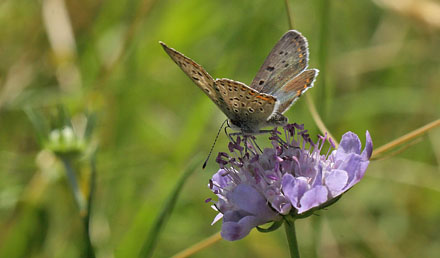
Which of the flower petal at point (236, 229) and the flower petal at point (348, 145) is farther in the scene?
the flower petal at point (348, 145)

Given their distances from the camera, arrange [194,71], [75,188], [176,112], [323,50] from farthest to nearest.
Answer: [176,112], [323,50], [75,188], [194,71]

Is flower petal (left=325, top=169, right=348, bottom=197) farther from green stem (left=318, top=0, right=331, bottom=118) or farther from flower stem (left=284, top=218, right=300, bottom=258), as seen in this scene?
green stem (left=318, top=0, right=331, bottom=118)

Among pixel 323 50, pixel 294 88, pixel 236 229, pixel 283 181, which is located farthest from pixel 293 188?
pixel 323 50

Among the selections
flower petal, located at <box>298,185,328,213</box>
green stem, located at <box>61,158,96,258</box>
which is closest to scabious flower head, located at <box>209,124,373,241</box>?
flower petal, located at <box>298,185,328,213</box>

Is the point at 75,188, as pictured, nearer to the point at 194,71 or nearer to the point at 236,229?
the point at 194,71

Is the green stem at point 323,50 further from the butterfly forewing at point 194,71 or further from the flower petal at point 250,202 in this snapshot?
the flower petal at point 250,202

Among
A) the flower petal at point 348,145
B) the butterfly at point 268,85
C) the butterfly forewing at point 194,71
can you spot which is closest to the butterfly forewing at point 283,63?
the butterfly at point 268,85

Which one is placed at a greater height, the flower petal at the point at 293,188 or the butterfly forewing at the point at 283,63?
the butterfly forewing at the point at 283,63
